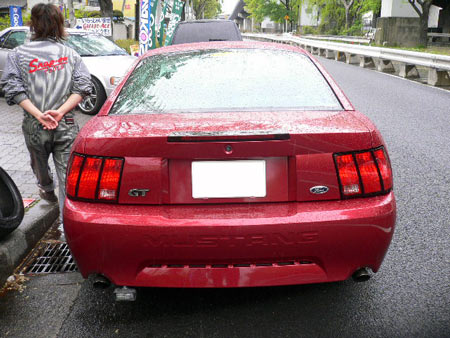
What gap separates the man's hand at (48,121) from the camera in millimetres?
3272

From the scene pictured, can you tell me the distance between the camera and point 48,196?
410 centimetres

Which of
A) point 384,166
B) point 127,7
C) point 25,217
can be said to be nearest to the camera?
point 384,166

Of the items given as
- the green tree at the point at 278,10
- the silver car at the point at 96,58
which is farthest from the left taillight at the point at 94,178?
the green tree at the point at 278,10

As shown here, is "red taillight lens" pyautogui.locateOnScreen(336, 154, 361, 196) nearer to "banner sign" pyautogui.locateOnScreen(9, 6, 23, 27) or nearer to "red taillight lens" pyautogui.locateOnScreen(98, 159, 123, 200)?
"red taillight lens" pyautogui.locateOnScreen(98, 159, 123, 200)

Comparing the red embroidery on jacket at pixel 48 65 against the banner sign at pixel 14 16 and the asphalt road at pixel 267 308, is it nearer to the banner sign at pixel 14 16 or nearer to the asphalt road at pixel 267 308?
the asphalt road at pixel 267 308

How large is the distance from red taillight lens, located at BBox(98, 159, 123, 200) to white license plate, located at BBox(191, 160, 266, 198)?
37cm

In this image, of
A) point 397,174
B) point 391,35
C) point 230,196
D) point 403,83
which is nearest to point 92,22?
point 403,83

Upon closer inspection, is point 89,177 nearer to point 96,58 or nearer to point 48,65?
point 48,65

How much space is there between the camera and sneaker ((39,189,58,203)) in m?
4.06

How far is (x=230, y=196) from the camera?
2.33 metres

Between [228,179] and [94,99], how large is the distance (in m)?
7.33

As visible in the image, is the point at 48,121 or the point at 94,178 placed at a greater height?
the point at 48,121

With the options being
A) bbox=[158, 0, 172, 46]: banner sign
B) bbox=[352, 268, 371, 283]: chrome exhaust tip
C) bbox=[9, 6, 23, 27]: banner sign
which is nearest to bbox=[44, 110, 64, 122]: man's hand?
bbox=[352, 268, 371, 283]: chrome exhaust tip

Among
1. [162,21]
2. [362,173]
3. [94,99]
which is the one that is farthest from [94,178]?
[162,21]
